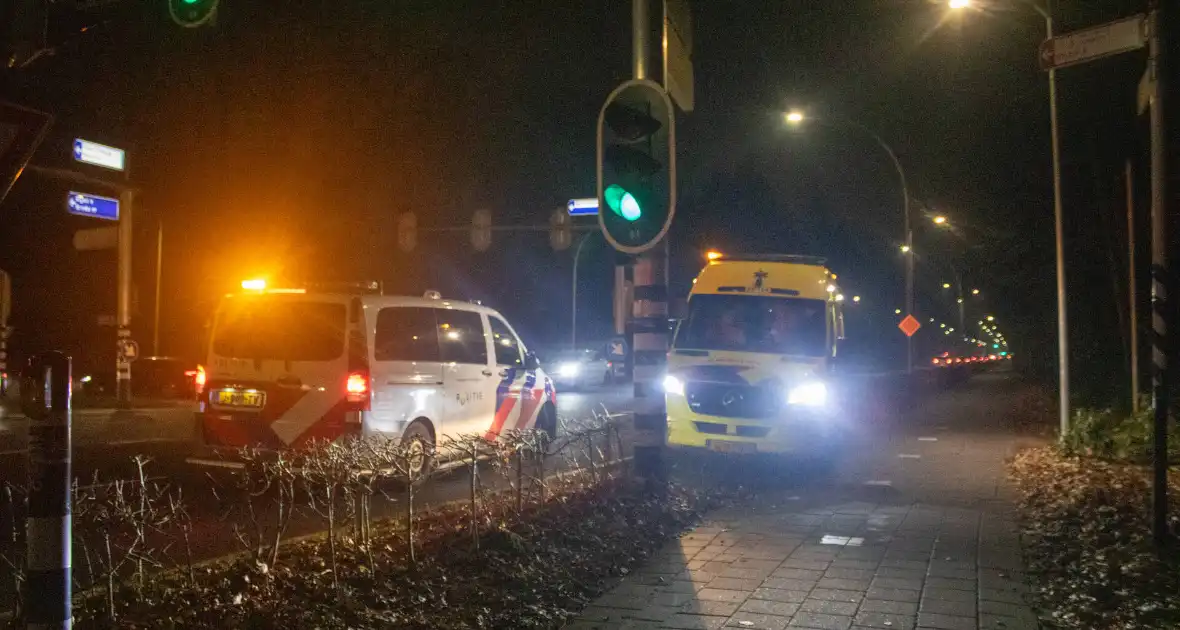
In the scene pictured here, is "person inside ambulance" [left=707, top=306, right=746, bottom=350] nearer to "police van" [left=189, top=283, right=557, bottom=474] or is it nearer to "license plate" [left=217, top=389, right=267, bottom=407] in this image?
"police van" [left=189, top=283, right=557, bottom=474]

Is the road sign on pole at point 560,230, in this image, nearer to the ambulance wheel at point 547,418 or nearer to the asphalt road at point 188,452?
the asphalt road at point 188,452

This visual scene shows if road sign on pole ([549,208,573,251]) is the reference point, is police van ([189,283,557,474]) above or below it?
below

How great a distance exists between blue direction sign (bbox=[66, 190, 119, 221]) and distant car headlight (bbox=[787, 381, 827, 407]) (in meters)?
16.0

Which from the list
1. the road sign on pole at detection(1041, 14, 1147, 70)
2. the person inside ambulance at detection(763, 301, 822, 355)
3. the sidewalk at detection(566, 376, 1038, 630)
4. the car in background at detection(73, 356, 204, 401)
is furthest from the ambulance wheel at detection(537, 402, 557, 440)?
the car in background at detection(73, 356, 204, 401)

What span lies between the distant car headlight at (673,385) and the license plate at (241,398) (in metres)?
5.10

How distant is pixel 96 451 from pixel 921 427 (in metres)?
15.3

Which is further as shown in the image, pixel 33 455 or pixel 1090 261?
pixel 1090 261

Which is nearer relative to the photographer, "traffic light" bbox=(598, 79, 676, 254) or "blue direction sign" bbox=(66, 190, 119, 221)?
"traffic light" bbox=(598, 79, 676, 254)

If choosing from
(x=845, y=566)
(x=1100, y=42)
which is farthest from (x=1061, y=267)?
(x=845, y=566)

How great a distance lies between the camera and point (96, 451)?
1351 centimetres

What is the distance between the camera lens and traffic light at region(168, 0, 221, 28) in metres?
7.78

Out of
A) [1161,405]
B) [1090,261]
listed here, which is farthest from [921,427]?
[1161,405]

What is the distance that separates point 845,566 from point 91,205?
19.1 metres

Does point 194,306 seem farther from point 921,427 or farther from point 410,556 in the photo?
point 410,556
